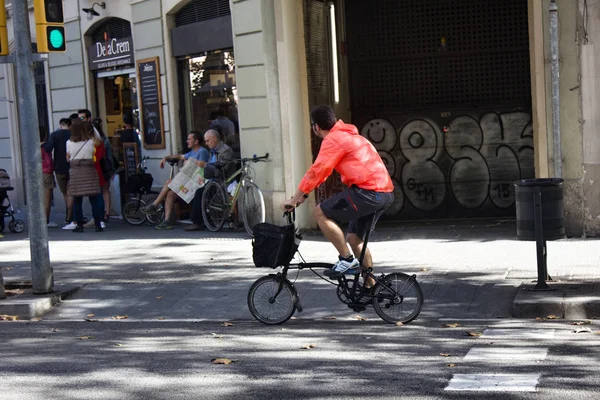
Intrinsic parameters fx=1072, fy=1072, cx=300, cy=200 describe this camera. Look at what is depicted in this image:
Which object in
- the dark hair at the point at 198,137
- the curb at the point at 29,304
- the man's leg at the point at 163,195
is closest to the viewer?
the curb at the point at 29,304

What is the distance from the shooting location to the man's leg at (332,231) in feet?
28.9

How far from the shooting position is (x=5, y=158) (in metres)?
23.5

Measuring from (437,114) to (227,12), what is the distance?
3.57 m

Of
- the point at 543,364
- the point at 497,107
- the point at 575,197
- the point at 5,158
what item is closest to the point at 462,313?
the point at 543,364

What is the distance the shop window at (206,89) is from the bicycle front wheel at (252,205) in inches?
89.0

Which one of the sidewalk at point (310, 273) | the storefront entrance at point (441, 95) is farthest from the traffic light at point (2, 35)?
the storefront entrance at point (441, 95)

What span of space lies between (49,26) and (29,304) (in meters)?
2.70

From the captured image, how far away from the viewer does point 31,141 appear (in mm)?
10609

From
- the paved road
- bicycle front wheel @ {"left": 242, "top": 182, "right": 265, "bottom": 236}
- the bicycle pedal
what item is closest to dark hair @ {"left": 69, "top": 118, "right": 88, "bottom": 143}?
bicycle front wheel @ {"left": 242, "top": 182, "right": 265, "bottom": 236}

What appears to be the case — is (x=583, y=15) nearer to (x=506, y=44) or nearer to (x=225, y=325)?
(x=506, y=44)

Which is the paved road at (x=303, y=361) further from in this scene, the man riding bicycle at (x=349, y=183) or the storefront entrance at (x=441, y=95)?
the storefront entrance at (x=441, y=95)

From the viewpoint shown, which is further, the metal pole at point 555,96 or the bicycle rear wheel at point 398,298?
the metal pole at point 555,96

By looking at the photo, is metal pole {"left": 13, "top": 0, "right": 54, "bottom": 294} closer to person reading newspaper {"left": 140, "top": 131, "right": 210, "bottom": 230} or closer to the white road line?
person reading newspaper {"left": 140, "top": 131, "right": 210, "bottom": 230}

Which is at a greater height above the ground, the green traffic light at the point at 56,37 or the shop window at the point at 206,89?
the green traffic light at the point at 56,37
